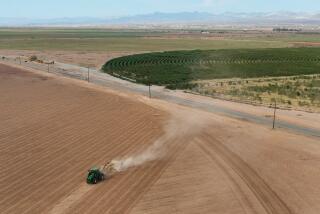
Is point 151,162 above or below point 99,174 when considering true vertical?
below

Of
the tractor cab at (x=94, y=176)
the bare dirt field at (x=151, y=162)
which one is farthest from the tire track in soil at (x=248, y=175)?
the tractor cab at (x=94, y=176)

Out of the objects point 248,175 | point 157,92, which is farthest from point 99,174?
point 157,92

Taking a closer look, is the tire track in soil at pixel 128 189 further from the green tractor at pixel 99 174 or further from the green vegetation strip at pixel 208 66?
the green vegetation strip at pixel 208 66

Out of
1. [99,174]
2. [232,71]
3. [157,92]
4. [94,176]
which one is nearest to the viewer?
[94,176]

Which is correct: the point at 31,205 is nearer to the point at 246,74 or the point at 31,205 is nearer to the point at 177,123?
the point at 177,123

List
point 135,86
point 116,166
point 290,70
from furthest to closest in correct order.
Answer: point 290,70 < point 135,86 < point 116,166

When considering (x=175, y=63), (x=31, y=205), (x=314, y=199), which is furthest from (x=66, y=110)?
(x=175, y=63)

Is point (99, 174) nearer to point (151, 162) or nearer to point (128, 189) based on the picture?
point (128, 189)

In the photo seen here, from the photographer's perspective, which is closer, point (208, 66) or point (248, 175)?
point (248, 175)
